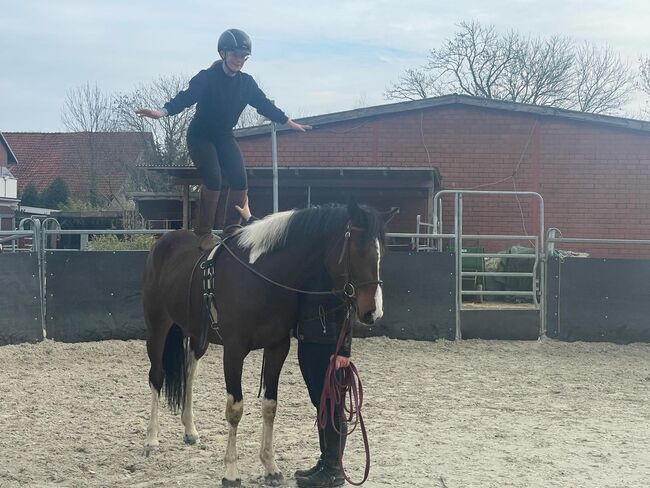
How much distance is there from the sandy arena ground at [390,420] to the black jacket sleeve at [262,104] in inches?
90.5

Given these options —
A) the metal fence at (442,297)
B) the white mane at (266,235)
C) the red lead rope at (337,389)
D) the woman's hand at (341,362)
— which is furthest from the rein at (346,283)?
the metal fence at (442,297)

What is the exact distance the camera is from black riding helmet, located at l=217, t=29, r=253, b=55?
4.64 metres

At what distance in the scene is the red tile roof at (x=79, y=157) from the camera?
34656mm

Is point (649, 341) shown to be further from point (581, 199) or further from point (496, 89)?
point (496, 89)

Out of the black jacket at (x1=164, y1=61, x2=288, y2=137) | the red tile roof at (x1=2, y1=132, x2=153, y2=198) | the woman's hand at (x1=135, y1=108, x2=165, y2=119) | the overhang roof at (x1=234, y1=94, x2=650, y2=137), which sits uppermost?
the red tile roof at (x1=2, y1=132, x2=153, y2=198)

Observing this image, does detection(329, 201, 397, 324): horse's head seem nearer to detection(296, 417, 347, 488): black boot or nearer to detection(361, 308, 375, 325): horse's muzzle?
detection(361, 308, 375, 325): horse's muzzle

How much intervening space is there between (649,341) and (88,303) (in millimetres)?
7180

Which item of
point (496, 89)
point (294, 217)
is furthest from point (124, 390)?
point (496, 89)

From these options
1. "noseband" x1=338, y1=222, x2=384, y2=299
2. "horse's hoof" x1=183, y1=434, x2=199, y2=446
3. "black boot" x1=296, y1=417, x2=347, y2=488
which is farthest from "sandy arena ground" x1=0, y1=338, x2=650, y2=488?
"noseband" x1=338, y1=222, x2=384, y2=299

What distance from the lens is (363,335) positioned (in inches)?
363

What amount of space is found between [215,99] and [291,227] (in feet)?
3.94

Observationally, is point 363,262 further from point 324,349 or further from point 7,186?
point 7,186

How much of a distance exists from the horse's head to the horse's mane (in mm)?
172

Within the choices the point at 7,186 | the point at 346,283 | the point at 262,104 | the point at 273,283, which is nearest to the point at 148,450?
the point at 273,283
